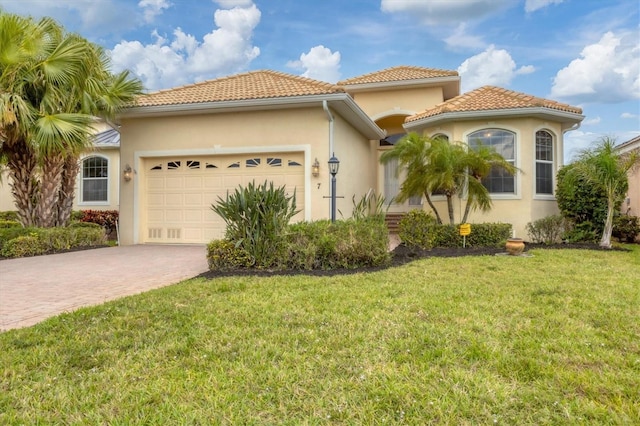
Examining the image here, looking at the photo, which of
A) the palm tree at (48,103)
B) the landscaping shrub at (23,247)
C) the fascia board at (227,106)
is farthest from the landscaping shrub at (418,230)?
the landscaping shrub at (23,247)

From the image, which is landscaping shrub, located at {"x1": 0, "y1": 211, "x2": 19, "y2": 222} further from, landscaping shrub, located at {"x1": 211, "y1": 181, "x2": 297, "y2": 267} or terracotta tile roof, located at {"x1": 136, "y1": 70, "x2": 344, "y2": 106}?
landscaping shrub, located at {"x1": 211, "y1": 181, "x2": 297, "y2": 267}

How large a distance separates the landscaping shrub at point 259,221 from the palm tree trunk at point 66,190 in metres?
7.09

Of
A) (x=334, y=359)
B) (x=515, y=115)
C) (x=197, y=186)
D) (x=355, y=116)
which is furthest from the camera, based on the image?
(x=355, y=116)

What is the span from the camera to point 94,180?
659 inches

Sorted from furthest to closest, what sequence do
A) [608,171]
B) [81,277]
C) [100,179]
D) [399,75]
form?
[399,75] → [100,179] → [608,171] → [81,277]

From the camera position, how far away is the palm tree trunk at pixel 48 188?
10.8 m

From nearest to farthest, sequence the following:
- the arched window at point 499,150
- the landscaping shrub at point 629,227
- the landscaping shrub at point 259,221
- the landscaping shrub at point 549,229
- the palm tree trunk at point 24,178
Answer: the landscaping shrub at point 259,221 → the palm tree trunk at point 24,178 → the landscaping shrub at point 549,229 → the arched window at point 499,150 → the landscaping shrub at point 629,227

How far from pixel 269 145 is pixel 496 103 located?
682cm

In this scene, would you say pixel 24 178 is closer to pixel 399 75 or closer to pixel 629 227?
pixel 399 75

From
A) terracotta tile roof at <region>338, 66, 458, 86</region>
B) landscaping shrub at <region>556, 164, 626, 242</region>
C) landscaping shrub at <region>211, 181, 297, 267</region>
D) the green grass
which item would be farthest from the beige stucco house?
the green grass

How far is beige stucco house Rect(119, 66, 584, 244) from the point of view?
35.2 feet

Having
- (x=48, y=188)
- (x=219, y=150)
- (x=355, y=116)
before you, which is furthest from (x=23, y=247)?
(x=355, y=116)

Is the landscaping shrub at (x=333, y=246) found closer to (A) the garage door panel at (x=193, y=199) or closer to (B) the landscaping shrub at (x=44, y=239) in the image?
(A) the garage door panel at (x=193, y=199)

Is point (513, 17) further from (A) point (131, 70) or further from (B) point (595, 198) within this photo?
(A) point (131, 70)
